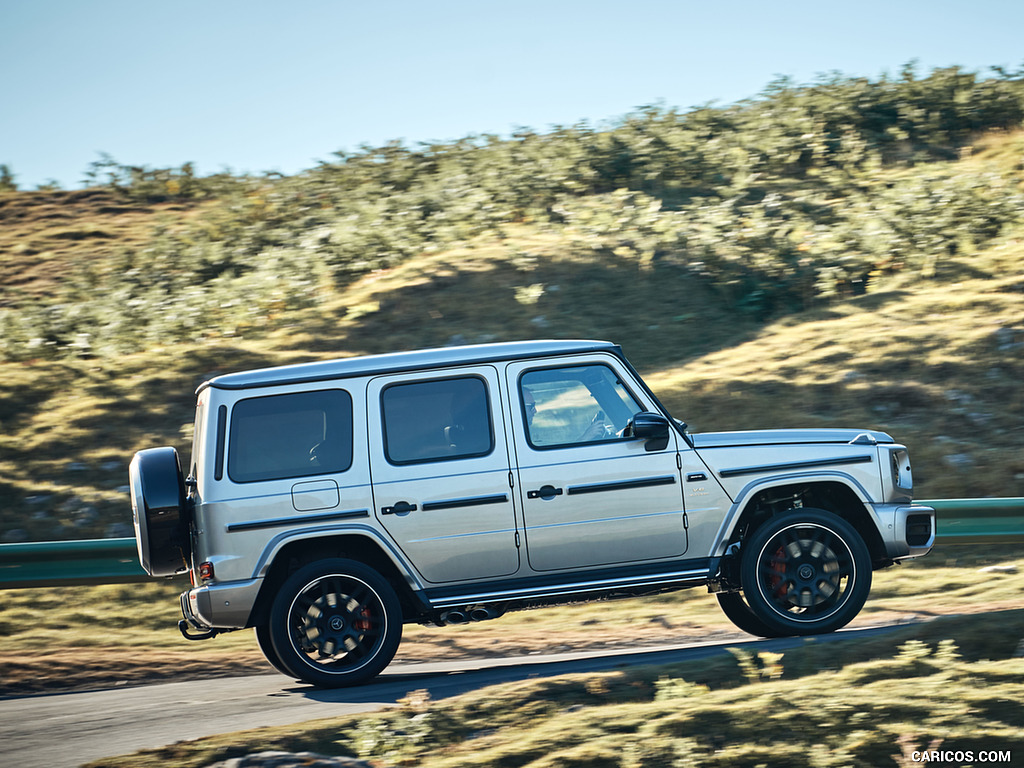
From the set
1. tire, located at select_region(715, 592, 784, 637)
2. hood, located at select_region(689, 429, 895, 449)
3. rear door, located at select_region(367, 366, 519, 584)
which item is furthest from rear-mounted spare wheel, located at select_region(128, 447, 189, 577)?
tire, located at select_region(715, 592, 784, 637)

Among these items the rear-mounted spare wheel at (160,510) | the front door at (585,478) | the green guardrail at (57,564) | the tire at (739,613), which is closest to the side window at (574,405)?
the front door at (585,478)

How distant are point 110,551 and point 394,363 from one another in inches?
119

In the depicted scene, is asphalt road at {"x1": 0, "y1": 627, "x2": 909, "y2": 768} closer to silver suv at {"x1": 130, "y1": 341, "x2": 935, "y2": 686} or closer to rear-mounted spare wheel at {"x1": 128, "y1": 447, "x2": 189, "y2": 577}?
silver suv at {"x1": 130, "y1": 341, "x2": 935, "y2": 686}

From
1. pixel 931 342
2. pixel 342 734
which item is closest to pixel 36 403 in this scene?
pixel 342 734

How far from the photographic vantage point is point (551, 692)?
556cm

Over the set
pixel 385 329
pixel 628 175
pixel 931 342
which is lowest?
pixel 931 342

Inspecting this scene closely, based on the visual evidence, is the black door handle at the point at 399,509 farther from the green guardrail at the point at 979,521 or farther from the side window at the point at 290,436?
the green guardrail at the point at 979,521

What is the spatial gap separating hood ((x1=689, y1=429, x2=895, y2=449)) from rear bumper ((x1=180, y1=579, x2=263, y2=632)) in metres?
2.84

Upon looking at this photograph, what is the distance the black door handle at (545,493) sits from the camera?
6.33 metres

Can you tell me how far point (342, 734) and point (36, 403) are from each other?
9167 millimetres

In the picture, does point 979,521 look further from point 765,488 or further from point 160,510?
point 160,510

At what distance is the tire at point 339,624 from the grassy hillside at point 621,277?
4.70 meters

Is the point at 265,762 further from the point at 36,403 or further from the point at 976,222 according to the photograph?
the point at 976,222

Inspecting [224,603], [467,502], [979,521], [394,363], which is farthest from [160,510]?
[979,521]
